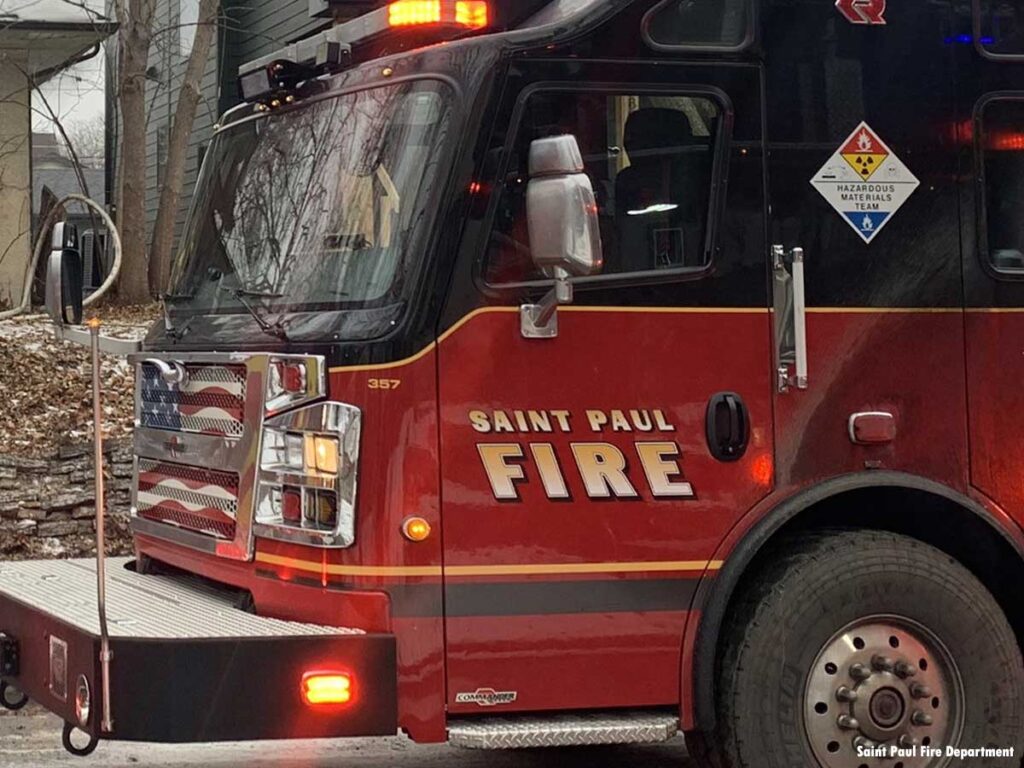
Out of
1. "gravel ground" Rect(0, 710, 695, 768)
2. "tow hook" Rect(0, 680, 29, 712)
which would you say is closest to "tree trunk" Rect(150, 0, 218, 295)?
"gravel ground" Rect(0, 710, 695, 768)

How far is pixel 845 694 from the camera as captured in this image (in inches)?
199

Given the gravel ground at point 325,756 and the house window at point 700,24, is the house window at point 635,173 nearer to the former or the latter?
the house window at point 700,24

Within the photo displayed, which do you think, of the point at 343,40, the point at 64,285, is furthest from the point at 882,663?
the point at 64,285

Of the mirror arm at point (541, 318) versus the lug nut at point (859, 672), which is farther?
the lug nut at point (859, 672)

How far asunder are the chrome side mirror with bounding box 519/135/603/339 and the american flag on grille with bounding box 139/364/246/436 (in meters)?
1.13

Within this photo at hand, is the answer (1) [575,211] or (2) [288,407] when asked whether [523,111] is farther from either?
(2) [288,407]

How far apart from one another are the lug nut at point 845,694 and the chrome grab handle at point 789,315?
100 cm

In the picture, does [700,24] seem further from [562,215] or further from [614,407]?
[614,407]

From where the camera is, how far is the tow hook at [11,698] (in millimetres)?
5754

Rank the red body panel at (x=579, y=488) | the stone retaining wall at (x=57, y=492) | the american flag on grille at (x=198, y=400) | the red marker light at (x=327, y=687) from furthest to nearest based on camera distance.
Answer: the stone retaining wall at (x=57, y=492) → the american flag on grille at (x=198, y=400) → the red body panel at (x=579, y=488) → the red marker light at (x=327, y=687)

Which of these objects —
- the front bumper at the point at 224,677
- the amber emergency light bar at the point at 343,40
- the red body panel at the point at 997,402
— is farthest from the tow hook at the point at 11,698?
the red body panel at the point at 997,402

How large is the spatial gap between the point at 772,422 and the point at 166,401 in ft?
7.12

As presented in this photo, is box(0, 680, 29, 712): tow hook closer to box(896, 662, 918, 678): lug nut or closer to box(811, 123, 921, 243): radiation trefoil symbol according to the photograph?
box(896, 662, 918, 678): lug nut

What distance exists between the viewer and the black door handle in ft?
16.3
